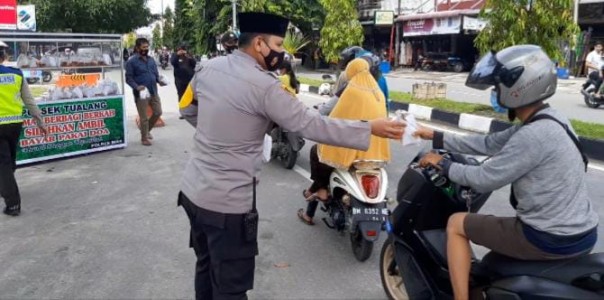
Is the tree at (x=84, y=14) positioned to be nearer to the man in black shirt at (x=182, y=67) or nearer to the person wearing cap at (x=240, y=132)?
the man in black shirt at (x=182, y=67)

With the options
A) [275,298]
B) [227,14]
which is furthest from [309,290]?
[227,14]

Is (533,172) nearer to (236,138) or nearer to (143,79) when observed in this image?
(236,138)

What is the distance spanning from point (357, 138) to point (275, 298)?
1587mm

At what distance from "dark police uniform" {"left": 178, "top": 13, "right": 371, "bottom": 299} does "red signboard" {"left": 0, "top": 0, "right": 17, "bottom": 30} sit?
19.5 meters

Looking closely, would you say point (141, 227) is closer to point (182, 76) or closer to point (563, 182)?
point (563, 182)

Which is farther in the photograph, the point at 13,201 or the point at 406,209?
the point at 13,201

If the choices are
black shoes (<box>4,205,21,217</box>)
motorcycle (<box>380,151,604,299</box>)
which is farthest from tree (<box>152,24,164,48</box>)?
motorcycle (<box>380,151,604,299</box>)

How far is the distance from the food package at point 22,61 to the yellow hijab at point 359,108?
4.99 meters

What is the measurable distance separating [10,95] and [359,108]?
359cm

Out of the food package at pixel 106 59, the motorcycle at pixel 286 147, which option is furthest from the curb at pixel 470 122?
the food package at pixel 106 59

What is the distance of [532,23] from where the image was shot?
10242 millimetres

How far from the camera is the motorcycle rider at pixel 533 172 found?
7.59 feet

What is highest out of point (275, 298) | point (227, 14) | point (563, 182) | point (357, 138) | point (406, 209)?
point (227, 14)

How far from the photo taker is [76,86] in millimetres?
8055
